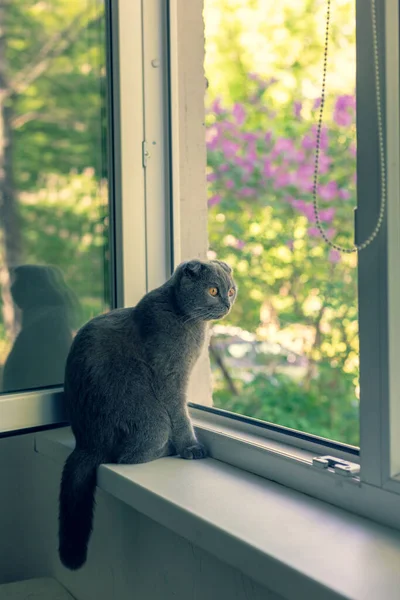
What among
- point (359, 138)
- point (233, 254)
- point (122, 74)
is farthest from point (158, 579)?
point (233, 254)

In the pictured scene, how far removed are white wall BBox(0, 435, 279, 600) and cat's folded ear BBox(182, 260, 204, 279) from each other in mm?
469

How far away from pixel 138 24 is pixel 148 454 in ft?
3.19

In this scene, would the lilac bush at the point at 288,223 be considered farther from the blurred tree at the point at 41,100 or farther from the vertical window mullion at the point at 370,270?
the vertical window mullion at the point at 370,270

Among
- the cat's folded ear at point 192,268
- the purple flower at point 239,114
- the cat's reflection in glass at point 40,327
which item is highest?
the purple flower at point 239,114

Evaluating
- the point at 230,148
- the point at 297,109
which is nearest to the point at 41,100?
the point at 230,148

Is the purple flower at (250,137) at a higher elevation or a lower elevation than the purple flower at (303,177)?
higher

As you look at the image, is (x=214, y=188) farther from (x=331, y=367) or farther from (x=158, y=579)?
(x=158, y=579)

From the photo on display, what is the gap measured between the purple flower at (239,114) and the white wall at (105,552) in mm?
1810

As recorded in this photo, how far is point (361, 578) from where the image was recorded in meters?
0.72

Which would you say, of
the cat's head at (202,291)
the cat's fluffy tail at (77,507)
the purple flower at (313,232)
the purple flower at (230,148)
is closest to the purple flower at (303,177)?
the purple flower at (313,232)

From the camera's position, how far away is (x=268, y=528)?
0.87 meters

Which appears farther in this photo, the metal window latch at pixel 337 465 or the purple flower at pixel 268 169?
the purple flower at pixel 268 169

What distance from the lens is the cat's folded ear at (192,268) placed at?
1234 mm

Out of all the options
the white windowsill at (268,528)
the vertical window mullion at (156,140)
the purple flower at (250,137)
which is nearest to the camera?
the white windowsill at (268,528)
